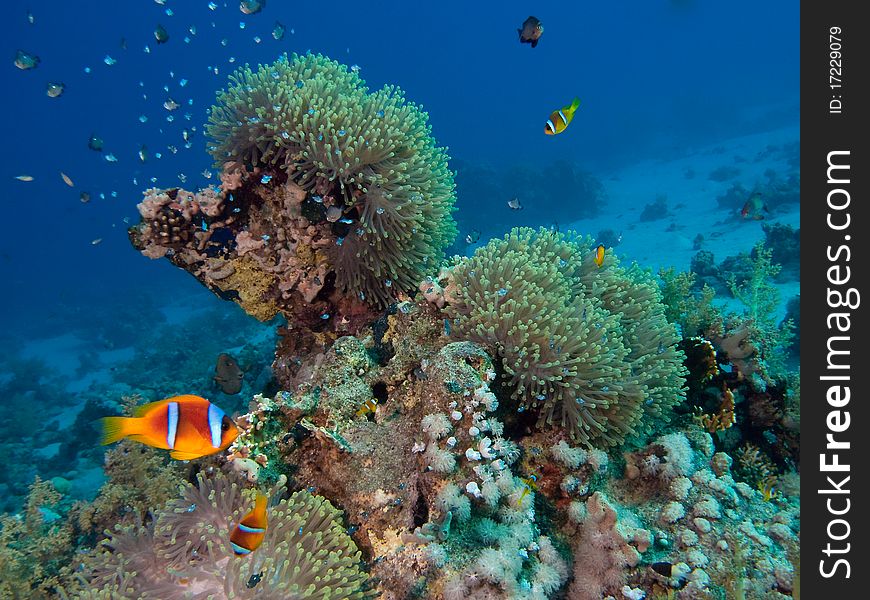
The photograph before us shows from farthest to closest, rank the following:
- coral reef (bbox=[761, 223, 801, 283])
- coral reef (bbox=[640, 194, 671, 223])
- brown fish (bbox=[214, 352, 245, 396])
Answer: coral reef (bbox=[640, 194, 671, 223]) → coral reef (bbox=[761, 223, 801, 283]) → brown fish (bbox=[214, 352, 245, 396])

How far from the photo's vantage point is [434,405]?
11.0 ft

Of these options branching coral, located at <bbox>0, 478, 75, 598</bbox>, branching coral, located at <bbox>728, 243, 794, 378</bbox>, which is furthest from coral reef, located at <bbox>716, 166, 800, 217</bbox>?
branching coral, located at <bbox>0, 478, 75, 598</bbox>

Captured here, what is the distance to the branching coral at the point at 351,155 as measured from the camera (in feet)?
14.4

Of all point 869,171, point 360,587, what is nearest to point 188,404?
point 360,587

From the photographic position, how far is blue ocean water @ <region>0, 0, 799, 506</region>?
64.3ft

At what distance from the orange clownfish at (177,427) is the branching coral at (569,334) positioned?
1.92m

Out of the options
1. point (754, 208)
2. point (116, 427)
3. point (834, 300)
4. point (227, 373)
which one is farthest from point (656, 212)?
point (116, 427)

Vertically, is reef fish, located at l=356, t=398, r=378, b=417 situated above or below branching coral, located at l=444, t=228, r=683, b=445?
below

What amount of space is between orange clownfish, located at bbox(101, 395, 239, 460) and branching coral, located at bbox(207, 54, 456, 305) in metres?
2.46

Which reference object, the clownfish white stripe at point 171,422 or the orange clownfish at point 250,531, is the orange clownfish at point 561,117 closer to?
the clownfish white stripe at point 171,422

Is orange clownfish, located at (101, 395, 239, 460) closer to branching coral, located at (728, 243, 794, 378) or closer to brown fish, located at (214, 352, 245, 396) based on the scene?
branching coral, located at (728, 243, 794, 378)

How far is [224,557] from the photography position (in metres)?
2.75

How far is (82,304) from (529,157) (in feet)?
149

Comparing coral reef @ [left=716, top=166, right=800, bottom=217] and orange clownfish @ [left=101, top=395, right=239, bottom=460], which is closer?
orange clownfish @ [left=101, top=395, right=239, bottom=460]
